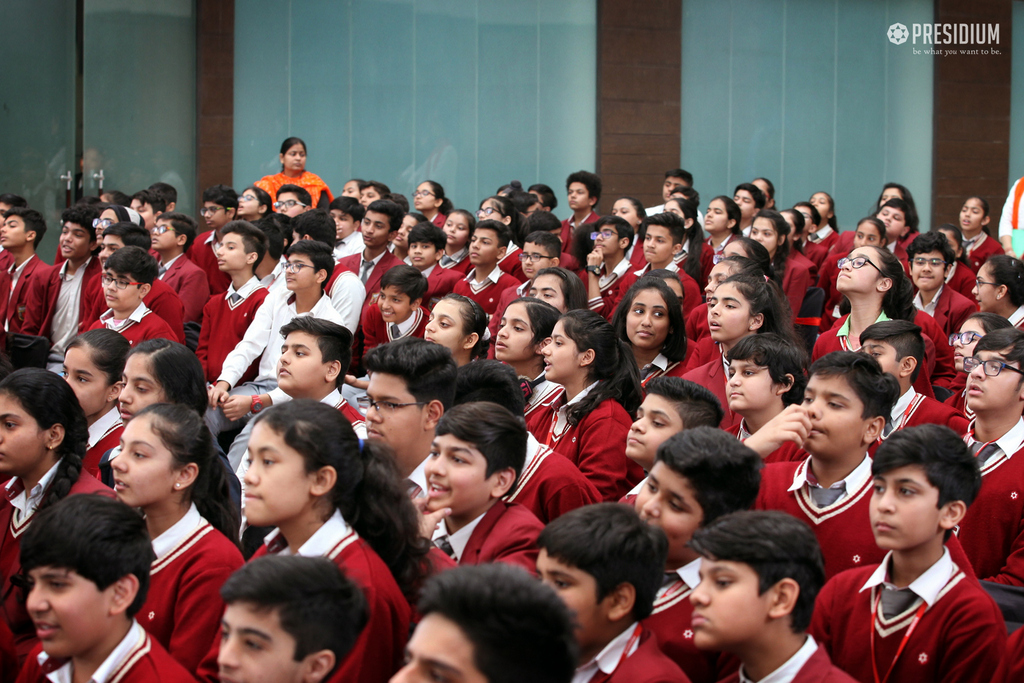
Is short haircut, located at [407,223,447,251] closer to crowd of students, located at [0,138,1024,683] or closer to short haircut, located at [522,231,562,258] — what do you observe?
short haircut, located at [522,231,562,258]

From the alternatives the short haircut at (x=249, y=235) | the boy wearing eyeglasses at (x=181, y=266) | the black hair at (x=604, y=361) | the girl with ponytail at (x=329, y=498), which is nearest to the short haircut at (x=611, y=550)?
the girl with ponytail at (x=329, y=498)

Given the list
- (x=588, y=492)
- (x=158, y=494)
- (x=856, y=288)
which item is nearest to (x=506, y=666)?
(x=158, y=494)

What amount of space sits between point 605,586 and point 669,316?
2585 millimetres

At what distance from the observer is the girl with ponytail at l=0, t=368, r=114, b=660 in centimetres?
284

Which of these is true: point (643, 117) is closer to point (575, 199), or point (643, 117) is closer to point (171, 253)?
point (575, 199)

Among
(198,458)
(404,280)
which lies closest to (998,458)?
(198,458)

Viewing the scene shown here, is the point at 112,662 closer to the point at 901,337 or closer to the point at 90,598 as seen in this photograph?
the point at 90,598

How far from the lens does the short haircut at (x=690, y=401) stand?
9.95 feet

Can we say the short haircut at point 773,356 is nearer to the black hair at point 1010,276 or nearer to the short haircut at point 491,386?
the short haircut at point 491,386

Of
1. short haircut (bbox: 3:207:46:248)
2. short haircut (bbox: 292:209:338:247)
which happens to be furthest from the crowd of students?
short haircut (bbox: 3:207:46:248)

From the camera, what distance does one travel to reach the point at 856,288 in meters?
4.68

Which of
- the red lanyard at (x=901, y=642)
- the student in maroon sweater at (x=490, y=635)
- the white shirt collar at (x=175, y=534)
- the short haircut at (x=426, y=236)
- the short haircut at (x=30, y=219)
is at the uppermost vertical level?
the short haircut at (x=30, y=219)

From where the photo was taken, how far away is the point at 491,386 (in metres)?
3.53

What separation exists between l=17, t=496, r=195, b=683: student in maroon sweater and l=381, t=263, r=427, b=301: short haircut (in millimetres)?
3363
